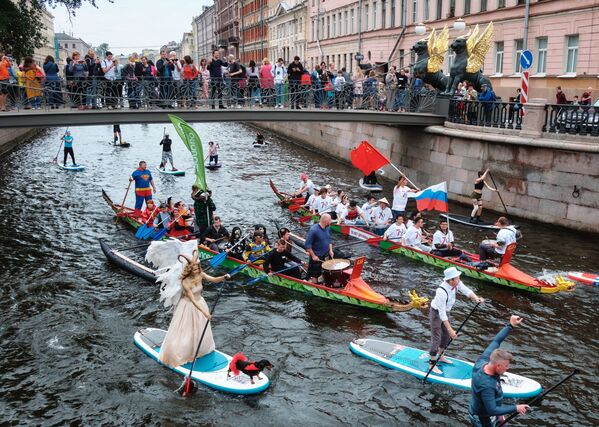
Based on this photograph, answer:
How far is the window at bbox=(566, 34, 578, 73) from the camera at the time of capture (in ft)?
90.6

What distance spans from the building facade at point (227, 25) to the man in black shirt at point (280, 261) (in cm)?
9266

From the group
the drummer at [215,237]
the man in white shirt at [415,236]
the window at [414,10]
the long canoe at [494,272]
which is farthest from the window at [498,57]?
the drummer at [215,237]

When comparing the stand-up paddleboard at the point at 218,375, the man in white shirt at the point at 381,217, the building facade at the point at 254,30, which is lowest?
the stand-up paddleboard at the point at 218,375

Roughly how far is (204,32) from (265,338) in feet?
542

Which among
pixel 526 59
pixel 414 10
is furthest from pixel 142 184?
pixel 414 10

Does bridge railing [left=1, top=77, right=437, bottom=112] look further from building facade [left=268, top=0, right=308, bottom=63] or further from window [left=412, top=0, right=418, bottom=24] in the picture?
building facade [left=268, top=0, right=308, bottom=63]

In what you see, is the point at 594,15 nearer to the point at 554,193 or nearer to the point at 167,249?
the point at 554,193

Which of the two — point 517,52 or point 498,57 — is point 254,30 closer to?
point 498,57

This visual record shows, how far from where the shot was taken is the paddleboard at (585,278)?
14.3 metres

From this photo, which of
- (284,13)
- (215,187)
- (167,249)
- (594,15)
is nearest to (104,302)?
(167,249)

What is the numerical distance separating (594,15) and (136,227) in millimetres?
21144

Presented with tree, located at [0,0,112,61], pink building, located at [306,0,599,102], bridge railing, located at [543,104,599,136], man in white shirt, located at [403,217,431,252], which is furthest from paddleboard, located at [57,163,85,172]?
bridge railing, located at [543,104,599,136]

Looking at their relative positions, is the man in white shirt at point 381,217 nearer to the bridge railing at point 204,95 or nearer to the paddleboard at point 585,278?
the paddleboard at point 585,278

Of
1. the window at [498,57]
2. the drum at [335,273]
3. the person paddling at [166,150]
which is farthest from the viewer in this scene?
the window at [498,57]
